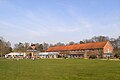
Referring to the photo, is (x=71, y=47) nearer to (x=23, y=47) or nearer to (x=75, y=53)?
(x=75, y=53)

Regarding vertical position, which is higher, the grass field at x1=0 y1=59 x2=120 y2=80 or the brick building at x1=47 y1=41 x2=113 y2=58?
the brick building at x1=47 y1=41 x2=113 y2=58

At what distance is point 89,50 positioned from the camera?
124250mm

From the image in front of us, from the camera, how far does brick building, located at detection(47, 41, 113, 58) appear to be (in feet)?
373

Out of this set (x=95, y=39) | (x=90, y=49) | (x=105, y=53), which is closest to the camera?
(x=105, y=53)

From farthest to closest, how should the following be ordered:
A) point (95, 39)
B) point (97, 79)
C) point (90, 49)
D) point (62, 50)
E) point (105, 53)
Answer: point (95, 39) < point (62, 50) < point (90, 49) < point (105, 53) < point (97, 79)

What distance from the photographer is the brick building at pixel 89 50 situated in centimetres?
11360

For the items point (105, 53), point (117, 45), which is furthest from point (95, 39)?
point (105, 53)

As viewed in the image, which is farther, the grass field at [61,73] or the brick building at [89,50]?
the brick building at [89,50]

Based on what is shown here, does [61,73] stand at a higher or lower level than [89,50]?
lower

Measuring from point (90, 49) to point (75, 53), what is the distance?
1251 cm

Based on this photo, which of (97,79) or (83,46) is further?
(83,46)

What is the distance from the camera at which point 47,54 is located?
457ft

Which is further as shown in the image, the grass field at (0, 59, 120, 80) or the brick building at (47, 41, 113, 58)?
the brick building at (47, 41, 113, 58)

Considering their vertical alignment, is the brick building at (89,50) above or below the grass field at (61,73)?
above
